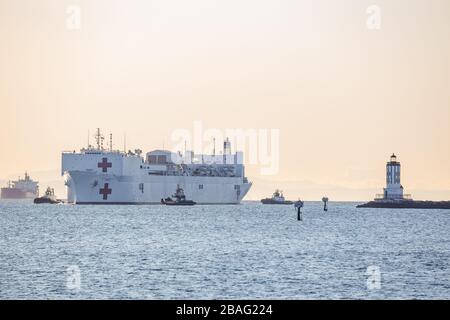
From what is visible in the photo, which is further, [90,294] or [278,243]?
[278,243]

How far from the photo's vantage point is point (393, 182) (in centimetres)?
16100

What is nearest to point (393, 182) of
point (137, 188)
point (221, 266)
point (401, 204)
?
point (401, 204)

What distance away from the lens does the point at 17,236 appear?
2761 inches

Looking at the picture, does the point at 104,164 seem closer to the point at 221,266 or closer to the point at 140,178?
the point at 140,178

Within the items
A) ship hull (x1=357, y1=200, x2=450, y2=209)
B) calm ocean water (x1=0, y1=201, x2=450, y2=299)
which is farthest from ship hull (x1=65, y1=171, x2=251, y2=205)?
calm ocean water (x1=0, y1=201, x2=450, y2=299)

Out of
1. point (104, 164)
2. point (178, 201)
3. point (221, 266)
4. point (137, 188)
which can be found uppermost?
point (104, 164)

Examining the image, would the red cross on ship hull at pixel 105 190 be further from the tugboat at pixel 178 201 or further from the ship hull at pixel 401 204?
the ship hull at pixel 401 204

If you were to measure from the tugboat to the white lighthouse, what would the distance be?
105 feet

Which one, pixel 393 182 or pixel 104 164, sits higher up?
pixel 104 164

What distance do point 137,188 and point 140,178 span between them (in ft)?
6.31

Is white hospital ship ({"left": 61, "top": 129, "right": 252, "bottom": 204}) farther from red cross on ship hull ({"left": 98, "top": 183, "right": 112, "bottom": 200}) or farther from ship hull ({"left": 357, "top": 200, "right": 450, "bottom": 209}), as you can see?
ship hull ({"left": 357, "top": 200, "right": 450, "bottom": 209})
